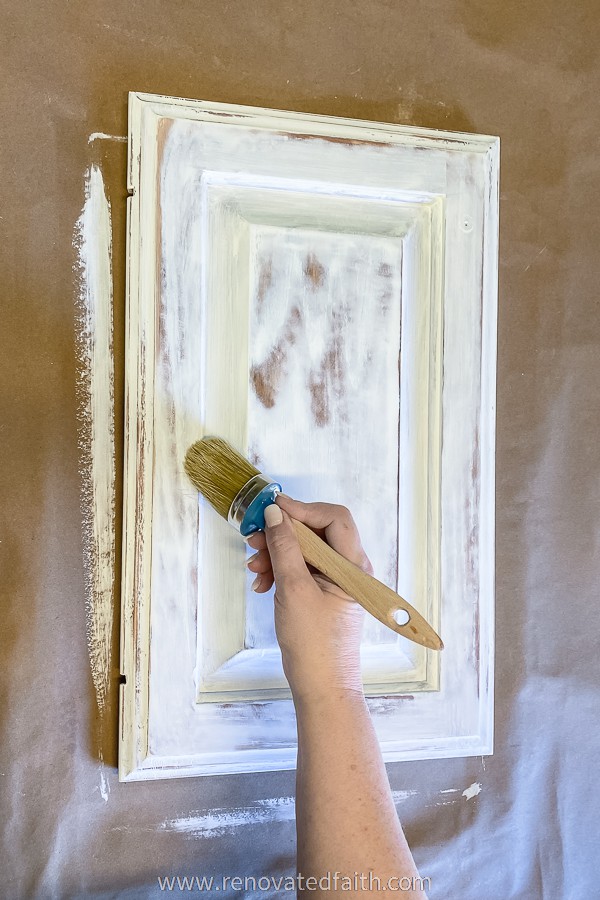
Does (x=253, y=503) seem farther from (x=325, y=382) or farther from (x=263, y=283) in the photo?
(x=263, y=283)

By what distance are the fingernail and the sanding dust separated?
283 mm

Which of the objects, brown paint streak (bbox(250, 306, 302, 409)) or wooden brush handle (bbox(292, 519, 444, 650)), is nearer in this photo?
wooden brush handle (bbox(292, 519, 444, 650))

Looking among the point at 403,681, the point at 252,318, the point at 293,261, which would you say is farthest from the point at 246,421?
the point at 403,681

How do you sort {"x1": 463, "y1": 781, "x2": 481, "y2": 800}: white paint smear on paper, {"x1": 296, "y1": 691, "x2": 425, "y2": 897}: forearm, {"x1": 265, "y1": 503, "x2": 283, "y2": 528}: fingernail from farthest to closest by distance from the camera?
{"x1": 463, "y1": 781, "x2": 481, "y2": 800}: white paint smear on paper → {"x1": 265, "y1": 503, "x2": 283, "y2": 528}: fingernail → {"x1": 296, "y1": 691, "x2": 425, "y2": 897}: forearm

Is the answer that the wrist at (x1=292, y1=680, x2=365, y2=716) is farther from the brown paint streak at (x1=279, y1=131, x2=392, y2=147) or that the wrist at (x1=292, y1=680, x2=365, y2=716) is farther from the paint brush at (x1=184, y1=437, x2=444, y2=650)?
the brown paint streak at (x1=279, y1=131, x2=392, y2=147)

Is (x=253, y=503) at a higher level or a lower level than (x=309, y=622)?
higher

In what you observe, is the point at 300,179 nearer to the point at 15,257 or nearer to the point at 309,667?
the point at 15,257

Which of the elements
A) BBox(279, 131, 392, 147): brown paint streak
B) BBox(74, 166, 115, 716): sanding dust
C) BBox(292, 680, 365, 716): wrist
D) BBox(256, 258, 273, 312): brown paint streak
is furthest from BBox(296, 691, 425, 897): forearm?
BBox(279, 131, 392, 147): brown paint streak

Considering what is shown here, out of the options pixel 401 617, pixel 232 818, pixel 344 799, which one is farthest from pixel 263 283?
pixel 232 818

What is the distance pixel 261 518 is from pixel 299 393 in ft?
0.77

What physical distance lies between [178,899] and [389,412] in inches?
34.0

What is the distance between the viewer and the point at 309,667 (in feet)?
2.69

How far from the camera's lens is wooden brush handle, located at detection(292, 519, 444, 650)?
75 cm

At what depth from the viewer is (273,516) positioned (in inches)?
32.8
